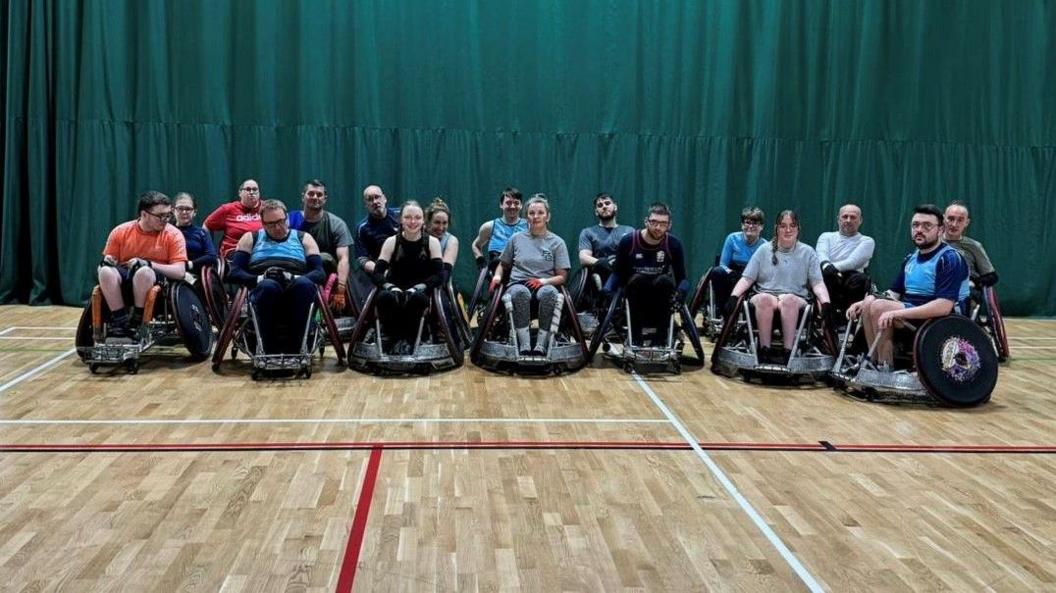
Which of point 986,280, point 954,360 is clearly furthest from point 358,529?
point 986,280

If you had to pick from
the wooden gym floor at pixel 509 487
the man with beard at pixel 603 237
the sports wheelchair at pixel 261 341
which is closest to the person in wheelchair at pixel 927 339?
the wooden gym floor at pixel 509 487

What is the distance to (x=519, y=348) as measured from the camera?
597cm

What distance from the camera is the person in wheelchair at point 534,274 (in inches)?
236

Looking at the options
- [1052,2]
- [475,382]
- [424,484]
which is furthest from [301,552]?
[1052,2]

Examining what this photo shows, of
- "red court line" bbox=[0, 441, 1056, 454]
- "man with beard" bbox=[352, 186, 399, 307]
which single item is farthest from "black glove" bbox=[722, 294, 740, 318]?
"man with beard" bbox=[352, 186, 399, 307]

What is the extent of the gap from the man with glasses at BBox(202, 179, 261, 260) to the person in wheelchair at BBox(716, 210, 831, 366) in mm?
3800

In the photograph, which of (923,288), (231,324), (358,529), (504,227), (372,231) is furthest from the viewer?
(504,227)

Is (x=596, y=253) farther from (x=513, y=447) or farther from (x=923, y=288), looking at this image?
(x=513, y=447)

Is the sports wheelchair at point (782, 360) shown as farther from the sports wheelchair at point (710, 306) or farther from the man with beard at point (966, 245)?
the man with beard at point (966, 245)

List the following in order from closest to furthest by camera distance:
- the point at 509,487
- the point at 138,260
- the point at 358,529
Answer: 1. the point at 358,529
2. the point at 509,487
3. the point at 138,260

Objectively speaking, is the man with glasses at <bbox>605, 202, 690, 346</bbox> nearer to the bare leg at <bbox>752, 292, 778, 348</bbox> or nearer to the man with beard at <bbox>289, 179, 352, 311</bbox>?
the bare leg at <bbox>752, 292, 778, 348</bbox>

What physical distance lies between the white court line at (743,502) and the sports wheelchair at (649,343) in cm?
65

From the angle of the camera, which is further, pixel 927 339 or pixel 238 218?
pixel 238 218

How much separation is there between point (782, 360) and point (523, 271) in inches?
69.8
